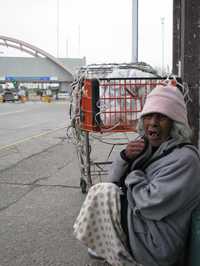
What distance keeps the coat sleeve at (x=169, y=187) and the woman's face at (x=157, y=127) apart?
0.21 metres

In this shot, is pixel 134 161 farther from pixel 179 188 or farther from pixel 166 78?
pixel 166 78

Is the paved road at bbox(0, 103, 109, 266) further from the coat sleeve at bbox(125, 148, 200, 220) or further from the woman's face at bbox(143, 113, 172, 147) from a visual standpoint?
the woman's face at bbox(143, 113, 172, 147)

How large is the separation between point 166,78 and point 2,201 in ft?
8.22

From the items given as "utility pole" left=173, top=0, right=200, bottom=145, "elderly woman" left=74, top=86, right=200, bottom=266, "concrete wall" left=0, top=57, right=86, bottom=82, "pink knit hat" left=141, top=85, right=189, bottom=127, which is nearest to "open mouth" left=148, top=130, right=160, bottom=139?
"elderly woman" left=74, top=86, right=200, bottom=266

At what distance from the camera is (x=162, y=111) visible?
2506 millimetres

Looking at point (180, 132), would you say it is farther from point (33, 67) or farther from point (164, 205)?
point (33, 67)

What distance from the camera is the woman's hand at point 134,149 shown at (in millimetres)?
2621

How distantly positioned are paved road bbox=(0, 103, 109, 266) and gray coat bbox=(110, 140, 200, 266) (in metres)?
0.68

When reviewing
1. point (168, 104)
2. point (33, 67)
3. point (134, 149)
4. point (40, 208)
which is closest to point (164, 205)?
point (134, 149)

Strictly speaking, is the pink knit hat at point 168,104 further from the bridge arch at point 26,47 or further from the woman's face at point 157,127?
the bridge arch at point 26,47

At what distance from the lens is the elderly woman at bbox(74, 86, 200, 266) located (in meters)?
2.32

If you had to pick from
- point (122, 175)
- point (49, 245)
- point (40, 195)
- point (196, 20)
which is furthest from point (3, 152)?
point (122, 175)

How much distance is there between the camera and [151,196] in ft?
7.66

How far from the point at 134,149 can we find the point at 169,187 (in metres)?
0.43
